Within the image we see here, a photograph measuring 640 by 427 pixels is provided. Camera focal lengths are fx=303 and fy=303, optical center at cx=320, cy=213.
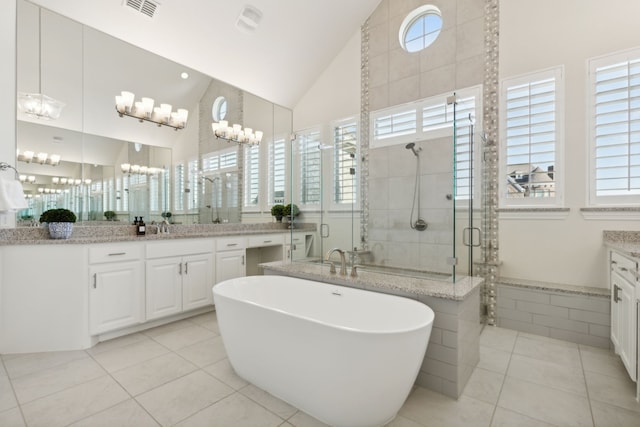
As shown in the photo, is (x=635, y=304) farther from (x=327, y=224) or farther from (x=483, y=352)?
(x=327, y=224)

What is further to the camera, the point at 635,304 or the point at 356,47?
the point at 356,47

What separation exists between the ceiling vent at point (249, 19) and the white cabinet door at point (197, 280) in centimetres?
269

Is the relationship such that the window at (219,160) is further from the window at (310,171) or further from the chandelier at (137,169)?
the window at (310,171)

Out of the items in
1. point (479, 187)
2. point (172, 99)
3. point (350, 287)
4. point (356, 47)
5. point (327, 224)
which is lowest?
point (350, 287)

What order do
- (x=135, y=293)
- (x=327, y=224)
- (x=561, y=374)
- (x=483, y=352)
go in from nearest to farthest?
(x=561, y=374), (x=483, y=352), (x=135, y=293), (x=327, y=224)

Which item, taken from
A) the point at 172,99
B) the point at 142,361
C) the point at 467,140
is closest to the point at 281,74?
the point at 172,99

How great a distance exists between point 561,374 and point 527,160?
6.20 feet

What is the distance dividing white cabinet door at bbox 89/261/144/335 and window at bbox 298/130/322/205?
68.1 inches

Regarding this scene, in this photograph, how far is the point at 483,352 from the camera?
7.94 ft

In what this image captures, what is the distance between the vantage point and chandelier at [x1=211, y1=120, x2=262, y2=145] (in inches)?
154

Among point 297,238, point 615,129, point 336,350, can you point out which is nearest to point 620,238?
point 615,129

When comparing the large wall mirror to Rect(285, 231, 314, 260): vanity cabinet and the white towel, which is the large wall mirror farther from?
Rect(285, 231, 314, 260): vanity cabinet

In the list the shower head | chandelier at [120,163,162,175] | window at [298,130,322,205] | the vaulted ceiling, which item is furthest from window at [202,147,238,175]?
the shower head

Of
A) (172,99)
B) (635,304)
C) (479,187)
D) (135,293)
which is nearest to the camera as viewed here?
(635,304)
